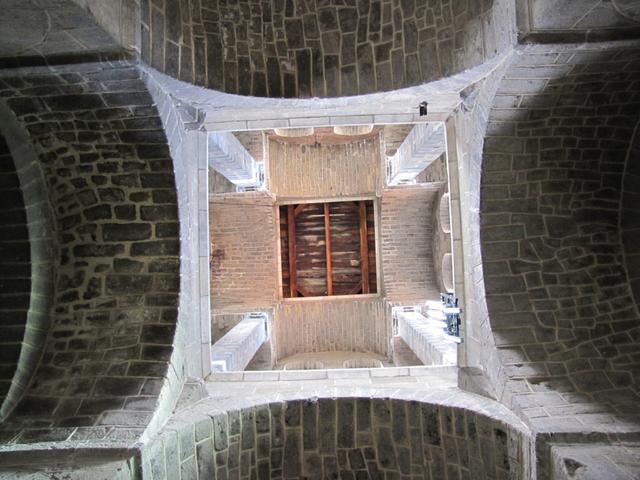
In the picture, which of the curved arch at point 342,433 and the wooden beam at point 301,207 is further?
the wooden beam at point 301,207

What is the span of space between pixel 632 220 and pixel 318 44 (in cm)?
449

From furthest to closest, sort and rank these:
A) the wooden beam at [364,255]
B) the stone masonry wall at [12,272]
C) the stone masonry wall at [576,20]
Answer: the wooden beam at [364,255] → the stone masonry wall at [12,272] → the stone masonry wall at [576,20]

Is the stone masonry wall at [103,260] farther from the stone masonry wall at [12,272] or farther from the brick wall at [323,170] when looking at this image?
the brick wall at [323,170]

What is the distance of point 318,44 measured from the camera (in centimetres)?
590

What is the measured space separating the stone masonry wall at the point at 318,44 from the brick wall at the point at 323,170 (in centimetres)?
725

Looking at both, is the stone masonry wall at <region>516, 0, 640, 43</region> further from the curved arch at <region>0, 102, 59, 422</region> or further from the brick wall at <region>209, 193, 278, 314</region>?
the brick wall at <region>209, 193, 278, 314</region>

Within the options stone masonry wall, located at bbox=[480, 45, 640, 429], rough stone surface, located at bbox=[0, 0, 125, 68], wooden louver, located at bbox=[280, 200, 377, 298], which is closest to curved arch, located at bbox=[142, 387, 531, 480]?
stone masonry wall, located at bbox=[480, 45, 640, 429]

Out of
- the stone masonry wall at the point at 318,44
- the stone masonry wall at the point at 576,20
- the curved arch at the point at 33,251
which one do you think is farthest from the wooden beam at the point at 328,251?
the stone masonry wall at the point at 576,20

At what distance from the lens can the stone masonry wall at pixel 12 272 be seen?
575cm

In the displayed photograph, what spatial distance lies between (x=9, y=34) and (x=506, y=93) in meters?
4.87

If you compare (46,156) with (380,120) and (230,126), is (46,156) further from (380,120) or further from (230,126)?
(380,120)

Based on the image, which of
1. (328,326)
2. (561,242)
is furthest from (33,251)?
(328,326)

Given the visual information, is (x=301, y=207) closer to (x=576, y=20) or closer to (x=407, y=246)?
(x=407, y=246)

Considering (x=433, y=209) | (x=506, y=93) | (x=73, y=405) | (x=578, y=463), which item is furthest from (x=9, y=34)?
(x=433, y=209)
